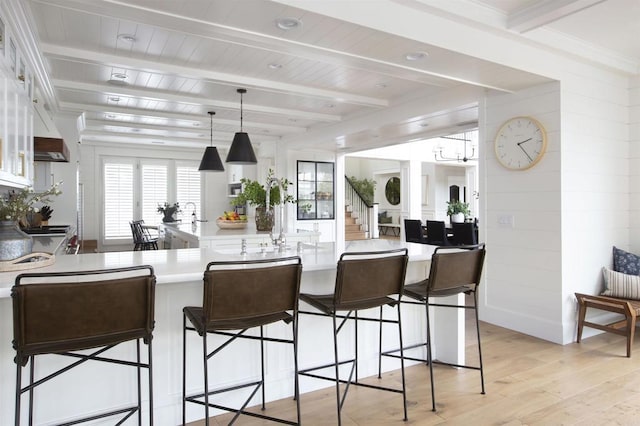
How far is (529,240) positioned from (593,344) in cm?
105

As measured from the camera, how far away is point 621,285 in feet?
12.6

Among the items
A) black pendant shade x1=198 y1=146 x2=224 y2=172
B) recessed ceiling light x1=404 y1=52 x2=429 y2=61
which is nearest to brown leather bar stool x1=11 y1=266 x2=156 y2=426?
recessed ceiling light x1=404 y1=52 x2=429 y2=61

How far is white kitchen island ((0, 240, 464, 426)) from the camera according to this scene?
6.67 ft

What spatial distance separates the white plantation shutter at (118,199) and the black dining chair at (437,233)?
650 centimetres

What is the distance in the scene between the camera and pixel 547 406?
2.58 meters

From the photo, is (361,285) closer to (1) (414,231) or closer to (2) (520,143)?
(2) (520,143)

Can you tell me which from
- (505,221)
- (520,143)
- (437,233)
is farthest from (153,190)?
(520,143)

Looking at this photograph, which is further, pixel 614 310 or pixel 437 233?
pixel 437 233

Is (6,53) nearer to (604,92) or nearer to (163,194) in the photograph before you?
(604,92)

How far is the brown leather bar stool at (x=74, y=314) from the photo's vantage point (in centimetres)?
154

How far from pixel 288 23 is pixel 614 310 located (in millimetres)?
3512

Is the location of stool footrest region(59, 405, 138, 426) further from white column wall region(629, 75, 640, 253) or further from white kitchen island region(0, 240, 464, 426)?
white column wall region(629, 75, 640, 253)

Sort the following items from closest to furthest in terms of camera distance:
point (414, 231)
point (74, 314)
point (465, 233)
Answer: point (74, 314), point (465, 233), point (414, 231)

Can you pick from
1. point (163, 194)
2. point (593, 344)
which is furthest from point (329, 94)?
point (163, 194)
